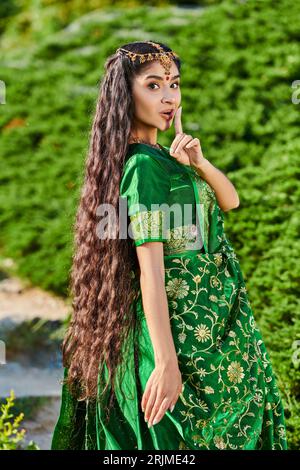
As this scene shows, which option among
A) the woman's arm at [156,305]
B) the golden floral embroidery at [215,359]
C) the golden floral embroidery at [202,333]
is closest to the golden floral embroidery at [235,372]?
the golden floral embroidery at [215,359]

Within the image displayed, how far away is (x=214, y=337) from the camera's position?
2277 mm

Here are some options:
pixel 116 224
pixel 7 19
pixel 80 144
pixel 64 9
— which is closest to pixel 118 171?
pixel 116 224

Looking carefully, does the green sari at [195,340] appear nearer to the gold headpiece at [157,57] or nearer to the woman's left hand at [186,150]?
the woman's left hand at [186,150]

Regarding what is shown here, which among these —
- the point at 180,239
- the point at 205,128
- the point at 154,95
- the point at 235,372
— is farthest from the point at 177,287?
the point at 205,128

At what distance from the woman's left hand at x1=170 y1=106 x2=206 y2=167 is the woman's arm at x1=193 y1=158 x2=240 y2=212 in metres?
0.02

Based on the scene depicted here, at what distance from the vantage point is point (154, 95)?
7.58 ft

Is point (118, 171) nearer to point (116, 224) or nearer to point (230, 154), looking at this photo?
point (116, 224)

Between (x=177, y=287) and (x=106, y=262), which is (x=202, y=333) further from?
(x=106, y=262)

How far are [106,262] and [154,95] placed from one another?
0.52 metres

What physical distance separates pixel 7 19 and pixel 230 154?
533cm

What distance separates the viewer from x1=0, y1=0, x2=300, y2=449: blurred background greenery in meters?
4.09

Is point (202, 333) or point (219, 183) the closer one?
point (202, 333)

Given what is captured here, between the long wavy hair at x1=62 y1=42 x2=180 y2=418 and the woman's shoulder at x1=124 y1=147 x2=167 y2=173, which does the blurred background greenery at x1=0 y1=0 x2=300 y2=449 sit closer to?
Result: the long wavy hair at x1=62 y1=42 x2=180 y2=418

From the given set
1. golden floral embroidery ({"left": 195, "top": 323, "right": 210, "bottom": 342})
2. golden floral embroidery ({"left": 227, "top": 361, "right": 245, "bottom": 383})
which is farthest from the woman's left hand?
golden floral embroidery ({"left": 227, "top": 361, "right": 245, "bottom": 383})
